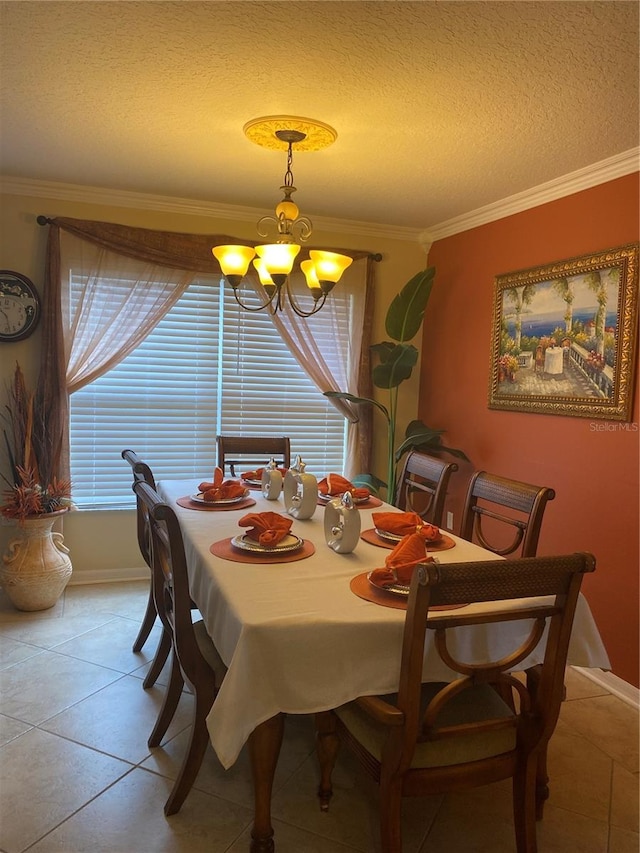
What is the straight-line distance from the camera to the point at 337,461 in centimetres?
442

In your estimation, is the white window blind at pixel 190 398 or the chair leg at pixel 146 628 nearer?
the chair leg at pixel 146 628

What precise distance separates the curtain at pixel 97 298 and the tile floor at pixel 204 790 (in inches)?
61.7

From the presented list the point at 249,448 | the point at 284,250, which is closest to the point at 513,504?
the point at 284,250

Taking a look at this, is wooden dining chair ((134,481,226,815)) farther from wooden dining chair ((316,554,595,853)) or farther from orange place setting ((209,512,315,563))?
wooden dining chair ((316,554,595,853))

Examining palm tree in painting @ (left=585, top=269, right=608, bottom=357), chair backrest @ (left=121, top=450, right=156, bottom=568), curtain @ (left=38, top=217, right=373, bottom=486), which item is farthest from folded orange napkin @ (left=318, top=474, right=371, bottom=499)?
curtain @ (left=38, top=217, right=373, bottom=486)

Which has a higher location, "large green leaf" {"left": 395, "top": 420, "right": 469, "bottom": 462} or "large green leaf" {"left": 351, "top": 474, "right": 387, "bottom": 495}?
"large green leaf" {"left": 395, "top": 420, "right": 469, "bottom": 462}

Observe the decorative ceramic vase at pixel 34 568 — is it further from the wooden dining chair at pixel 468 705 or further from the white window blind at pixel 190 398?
the wooden dining chair at pixel 468 705

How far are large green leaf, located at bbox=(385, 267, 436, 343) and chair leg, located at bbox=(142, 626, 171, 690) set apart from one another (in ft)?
7.83

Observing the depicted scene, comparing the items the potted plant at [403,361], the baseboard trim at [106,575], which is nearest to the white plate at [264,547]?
the potted plant at [403,361]

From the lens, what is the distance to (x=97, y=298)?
12.1 feet

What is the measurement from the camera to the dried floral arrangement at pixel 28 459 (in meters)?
3.29

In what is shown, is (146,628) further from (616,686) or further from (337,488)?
(616,686)

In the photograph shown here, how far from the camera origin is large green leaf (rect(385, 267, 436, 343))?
3.84 metres

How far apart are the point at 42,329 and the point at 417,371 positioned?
260 cm
